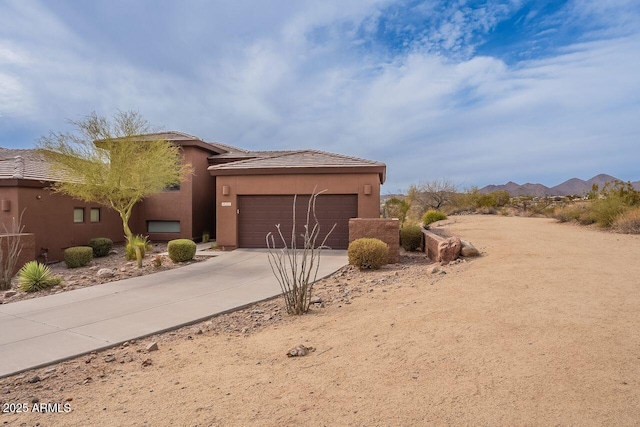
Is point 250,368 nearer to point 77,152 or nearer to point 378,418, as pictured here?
point 378,418

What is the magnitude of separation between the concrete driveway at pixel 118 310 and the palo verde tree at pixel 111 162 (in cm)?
335

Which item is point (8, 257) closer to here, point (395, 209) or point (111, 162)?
point (111, 162)

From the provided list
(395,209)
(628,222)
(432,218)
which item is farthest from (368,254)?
(432,218)

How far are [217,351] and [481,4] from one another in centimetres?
1309

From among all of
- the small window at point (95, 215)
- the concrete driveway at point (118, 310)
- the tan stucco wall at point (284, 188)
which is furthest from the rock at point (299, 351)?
the small window at point (95, 215)

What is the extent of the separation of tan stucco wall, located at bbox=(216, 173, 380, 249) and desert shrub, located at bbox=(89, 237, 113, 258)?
480 centimetres

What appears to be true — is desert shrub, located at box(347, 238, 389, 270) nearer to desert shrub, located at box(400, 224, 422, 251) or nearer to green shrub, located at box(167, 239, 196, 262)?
desert shrub, located at box(400, 224, 422, 251)

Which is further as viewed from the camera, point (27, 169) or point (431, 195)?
point (431, 195)

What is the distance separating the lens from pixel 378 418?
3535mm

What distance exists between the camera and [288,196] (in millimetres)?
17703

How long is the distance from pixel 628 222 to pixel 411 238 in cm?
870

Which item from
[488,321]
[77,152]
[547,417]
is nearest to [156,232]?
[77,152]

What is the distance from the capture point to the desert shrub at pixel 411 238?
1631 cm

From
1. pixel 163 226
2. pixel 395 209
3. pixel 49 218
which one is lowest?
pixel 163 226
